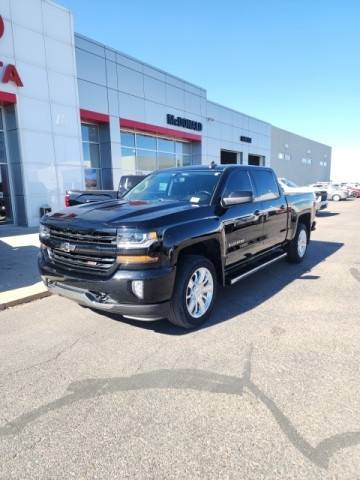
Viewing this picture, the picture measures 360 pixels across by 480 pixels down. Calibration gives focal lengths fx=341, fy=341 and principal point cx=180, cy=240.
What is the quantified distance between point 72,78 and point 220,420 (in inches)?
588

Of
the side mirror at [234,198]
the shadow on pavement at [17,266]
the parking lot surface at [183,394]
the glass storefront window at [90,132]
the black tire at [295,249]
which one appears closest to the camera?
the parking lot surface at [183,394]

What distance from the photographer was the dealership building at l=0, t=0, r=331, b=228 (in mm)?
12562

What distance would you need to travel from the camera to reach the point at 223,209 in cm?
446

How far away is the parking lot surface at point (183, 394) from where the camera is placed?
2125 mm

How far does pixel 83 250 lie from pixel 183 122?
2117cm

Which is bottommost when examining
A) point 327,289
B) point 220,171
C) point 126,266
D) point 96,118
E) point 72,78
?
point 327,289

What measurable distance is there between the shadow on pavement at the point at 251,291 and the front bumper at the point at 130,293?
2.00 feet

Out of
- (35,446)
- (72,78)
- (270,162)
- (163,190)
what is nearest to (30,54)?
(72,78)

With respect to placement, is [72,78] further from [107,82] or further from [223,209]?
[223,209]

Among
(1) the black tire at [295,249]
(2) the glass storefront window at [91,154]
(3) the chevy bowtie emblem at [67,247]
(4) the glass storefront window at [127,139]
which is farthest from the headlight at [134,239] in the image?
(4) the glass storefront window at [127,139]

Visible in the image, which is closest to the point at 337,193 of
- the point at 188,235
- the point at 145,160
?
the point at 145,160

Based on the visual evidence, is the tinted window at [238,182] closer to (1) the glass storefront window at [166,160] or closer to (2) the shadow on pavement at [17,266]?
(2) the shadow on pavement at [17,266]

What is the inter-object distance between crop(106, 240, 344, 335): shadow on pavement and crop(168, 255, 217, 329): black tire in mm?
148

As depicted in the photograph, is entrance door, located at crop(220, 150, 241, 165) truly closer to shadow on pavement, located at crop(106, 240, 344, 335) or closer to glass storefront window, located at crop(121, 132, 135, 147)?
glass storefront window, located at crop(121, 132, 135, 147)
